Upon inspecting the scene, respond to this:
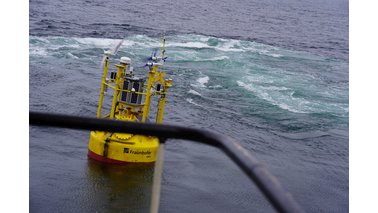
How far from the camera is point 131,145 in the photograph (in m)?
11.7

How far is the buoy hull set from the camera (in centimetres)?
1167

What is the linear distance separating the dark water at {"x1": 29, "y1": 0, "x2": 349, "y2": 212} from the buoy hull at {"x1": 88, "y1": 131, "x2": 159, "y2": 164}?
281 mm

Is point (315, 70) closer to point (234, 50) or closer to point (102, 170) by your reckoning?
point (234, 50)

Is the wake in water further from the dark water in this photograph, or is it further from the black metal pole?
the black metal pole

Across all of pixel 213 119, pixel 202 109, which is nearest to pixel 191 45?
pixel 202 109

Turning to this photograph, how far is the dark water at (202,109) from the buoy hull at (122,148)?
281mm

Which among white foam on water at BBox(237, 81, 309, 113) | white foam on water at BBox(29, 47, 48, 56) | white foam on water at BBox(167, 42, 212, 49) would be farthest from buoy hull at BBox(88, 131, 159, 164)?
white foam on water at BBox(167, 42, 212, 49)

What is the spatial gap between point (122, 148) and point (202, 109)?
25.5 feet

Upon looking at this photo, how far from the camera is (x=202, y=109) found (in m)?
19.2

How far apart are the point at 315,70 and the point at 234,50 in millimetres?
5044

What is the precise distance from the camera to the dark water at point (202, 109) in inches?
468

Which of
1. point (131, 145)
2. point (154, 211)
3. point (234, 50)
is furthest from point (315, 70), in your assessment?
point (154, 211)

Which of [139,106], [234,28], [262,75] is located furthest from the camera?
[234,28]

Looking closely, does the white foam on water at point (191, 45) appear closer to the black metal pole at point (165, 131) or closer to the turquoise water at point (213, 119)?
the turquoise water at point (213, 119)
